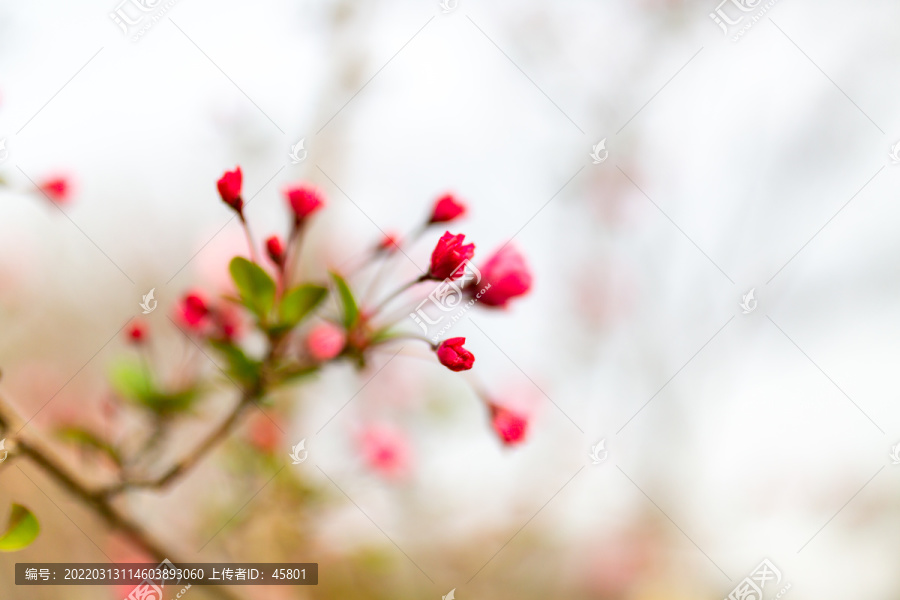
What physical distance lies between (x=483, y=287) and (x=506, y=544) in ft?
7.74

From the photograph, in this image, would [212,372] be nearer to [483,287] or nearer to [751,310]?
[483,287]

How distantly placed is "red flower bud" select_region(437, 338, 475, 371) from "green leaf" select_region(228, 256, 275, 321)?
255 millimetres

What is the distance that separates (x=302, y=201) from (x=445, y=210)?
25 centimetres

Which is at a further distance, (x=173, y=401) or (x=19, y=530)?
(x=173, y=401)

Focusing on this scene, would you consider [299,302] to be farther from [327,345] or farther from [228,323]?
[228,323]

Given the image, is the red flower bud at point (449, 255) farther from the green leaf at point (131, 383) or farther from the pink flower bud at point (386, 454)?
the pink flower bud at point (386, 454)

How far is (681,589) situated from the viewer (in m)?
1.68

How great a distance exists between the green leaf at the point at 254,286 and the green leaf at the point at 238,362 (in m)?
0.06

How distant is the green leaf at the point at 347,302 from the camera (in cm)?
77

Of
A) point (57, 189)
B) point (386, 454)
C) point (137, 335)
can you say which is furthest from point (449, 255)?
point (386, 454)

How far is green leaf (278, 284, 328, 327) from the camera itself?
0.78m

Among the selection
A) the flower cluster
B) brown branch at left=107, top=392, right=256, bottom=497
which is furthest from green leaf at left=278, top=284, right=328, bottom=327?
brown branch at left=107, top=392, right=256, bottom=497

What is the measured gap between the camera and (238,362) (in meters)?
0.80

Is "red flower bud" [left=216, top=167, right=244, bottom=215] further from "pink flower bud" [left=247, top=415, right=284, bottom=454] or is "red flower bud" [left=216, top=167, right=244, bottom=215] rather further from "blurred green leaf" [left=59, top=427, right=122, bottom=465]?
"pink flower bud" [left=247, top=415, right=284, bottom=454]
